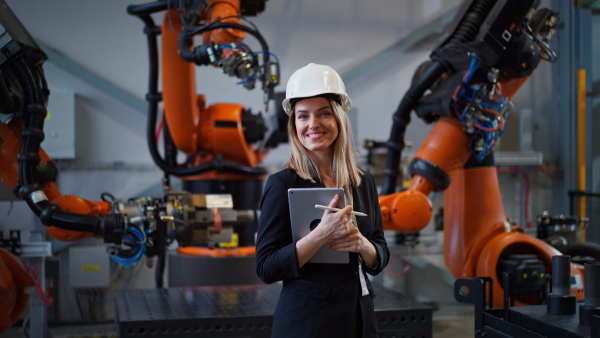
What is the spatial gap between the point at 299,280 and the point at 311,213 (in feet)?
0.61

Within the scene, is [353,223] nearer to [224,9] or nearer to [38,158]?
[38,158]

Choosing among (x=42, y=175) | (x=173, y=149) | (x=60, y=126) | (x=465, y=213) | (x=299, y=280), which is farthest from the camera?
(x=60, y=126)

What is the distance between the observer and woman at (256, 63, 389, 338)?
1.56m

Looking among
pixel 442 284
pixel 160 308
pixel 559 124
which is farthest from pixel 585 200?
pixel 160 308

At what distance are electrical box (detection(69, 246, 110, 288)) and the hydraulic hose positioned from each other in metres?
2.29

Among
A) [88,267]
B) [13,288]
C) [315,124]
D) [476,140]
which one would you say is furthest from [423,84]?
[88,267]

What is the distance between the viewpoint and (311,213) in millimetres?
1560

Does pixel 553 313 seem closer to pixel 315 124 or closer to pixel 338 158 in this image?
pixel 338 158

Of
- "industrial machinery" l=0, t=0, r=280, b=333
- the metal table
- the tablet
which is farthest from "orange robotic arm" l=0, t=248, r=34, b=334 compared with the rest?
the tablet

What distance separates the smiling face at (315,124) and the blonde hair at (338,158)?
14mm

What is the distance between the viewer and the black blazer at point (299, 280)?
158 centimetres

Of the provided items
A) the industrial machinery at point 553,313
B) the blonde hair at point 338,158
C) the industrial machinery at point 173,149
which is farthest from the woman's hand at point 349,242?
the industrial machinery at point 173,149

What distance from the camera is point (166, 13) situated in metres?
3.83

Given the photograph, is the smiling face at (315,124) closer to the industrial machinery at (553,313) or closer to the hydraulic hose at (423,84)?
the industrial machinery at (553,313)
